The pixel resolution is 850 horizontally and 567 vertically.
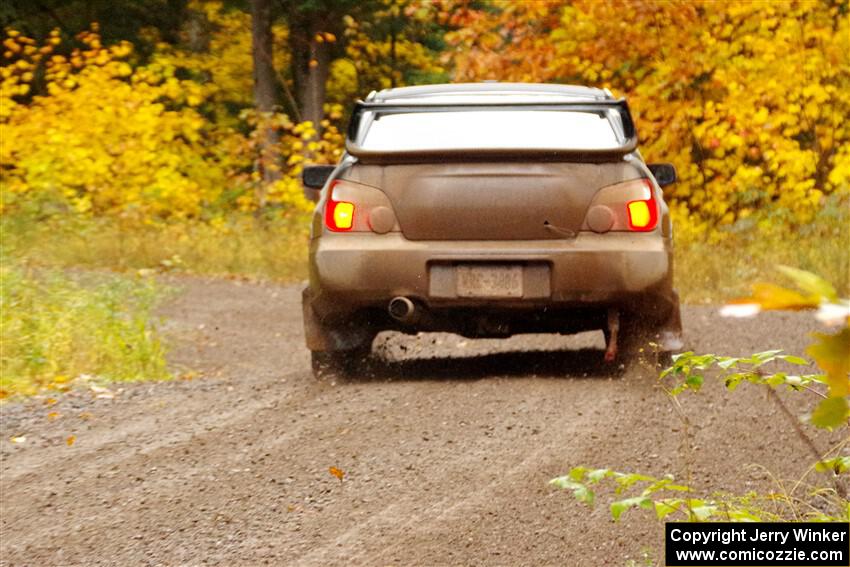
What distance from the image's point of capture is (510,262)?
7.86 m

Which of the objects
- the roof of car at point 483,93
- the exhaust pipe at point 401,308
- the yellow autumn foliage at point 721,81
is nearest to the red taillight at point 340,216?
the exhaust pipe at point 401,308

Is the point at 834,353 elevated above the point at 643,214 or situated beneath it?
elevated above

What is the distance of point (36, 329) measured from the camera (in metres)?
10.1

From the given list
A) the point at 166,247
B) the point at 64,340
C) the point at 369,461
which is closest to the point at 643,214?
the point at 369,461

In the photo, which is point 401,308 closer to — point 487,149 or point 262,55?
point 487,149

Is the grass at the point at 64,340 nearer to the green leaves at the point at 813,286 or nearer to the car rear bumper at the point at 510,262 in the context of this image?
the car rear bumper at the point at 510,262

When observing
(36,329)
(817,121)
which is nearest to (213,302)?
(36,329)

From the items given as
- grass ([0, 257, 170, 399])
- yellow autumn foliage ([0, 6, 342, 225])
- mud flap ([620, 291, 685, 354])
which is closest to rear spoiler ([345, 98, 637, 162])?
mud flap ([620, 291, 685, 354])

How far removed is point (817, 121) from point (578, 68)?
2842 mm

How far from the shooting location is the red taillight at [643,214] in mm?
7934

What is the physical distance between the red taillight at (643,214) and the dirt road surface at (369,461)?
2.84 feet

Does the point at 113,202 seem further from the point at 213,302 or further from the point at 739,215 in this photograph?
the point at 739,215

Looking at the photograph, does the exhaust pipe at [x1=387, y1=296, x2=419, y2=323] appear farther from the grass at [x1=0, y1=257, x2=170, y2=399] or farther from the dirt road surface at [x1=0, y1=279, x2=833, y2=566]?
the grass at [x1=0, y1=257, x2=170, y2=399]

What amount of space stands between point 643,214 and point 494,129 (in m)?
0.93
